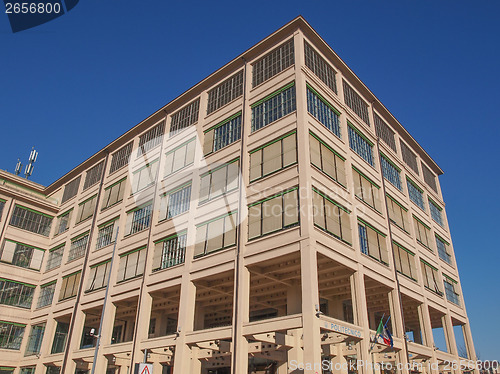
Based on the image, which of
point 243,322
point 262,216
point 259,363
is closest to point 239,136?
point 262,216

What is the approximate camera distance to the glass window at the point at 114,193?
38500 mm

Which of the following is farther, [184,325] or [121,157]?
[121,157]

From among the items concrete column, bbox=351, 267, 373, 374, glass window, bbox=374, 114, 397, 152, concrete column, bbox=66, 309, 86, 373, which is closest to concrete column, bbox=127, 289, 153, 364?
concrete column, bbox=66, 309, 86, 373

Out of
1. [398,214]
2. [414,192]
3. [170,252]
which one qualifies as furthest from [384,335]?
[414,192]

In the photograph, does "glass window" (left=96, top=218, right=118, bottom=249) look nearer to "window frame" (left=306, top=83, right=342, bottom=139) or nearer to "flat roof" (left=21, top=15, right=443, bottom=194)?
"flat roof" (left=21, top=15, right=443, bottom=194)

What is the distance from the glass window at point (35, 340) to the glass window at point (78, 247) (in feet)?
22.3

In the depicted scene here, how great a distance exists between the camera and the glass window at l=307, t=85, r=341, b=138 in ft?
88.4

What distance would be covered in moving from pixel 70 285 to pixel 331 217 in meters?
26.5

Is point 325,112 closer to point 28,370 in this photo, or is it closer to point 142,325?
point 142,325

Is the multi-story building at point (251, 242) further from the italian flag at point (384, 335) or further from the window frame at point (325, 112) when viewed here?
the italian flag at point (384, 335)

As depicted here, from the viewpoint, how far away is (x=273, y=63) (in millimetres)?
29516

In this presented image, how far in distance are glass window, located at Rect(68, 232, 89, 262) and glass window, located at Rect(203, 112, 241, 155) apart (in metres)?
17.0

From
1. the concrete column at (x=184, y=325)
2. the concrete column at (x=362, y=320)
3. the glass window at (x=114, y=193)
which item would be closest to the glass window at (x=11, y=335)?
the glass window at (x=114, y=193)

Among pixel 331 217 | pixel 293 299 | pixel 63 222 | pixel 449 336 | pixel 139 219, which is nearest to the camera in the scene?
pixel 331 217
